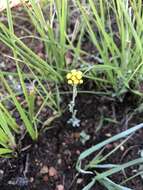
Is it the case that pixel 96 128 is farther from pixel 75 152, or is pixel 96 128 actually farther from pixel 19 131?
pixel 19 131

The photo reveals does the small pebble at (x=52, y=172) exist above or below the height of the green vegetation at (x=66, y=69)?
below

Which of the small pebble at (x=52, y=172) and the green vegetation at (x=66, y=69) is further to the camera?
the small pebble at (x=52, y=172)

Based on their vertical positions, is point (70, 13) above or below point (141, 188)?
above

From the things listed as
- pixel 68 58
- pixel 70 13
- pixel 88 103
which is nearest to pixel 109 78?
pixel 88 103

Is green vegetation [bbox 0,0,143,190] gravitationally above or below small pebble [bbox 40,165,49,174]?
above

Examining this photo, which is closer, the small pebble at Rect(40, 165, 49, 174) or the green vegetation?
the green vegetation

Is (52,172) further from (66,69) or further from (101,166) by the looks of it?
(66,69)

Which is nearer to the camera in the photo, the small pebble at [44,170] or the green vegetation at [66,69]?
the green vegetation at [66,69]

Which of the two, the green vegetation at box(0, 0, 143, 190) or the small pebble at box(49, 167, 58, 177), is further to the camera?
the small pebble at box(49, 167, 58, 177)

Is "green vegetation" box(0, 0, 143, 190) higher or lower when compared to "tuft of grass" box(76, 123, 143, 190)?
higher
